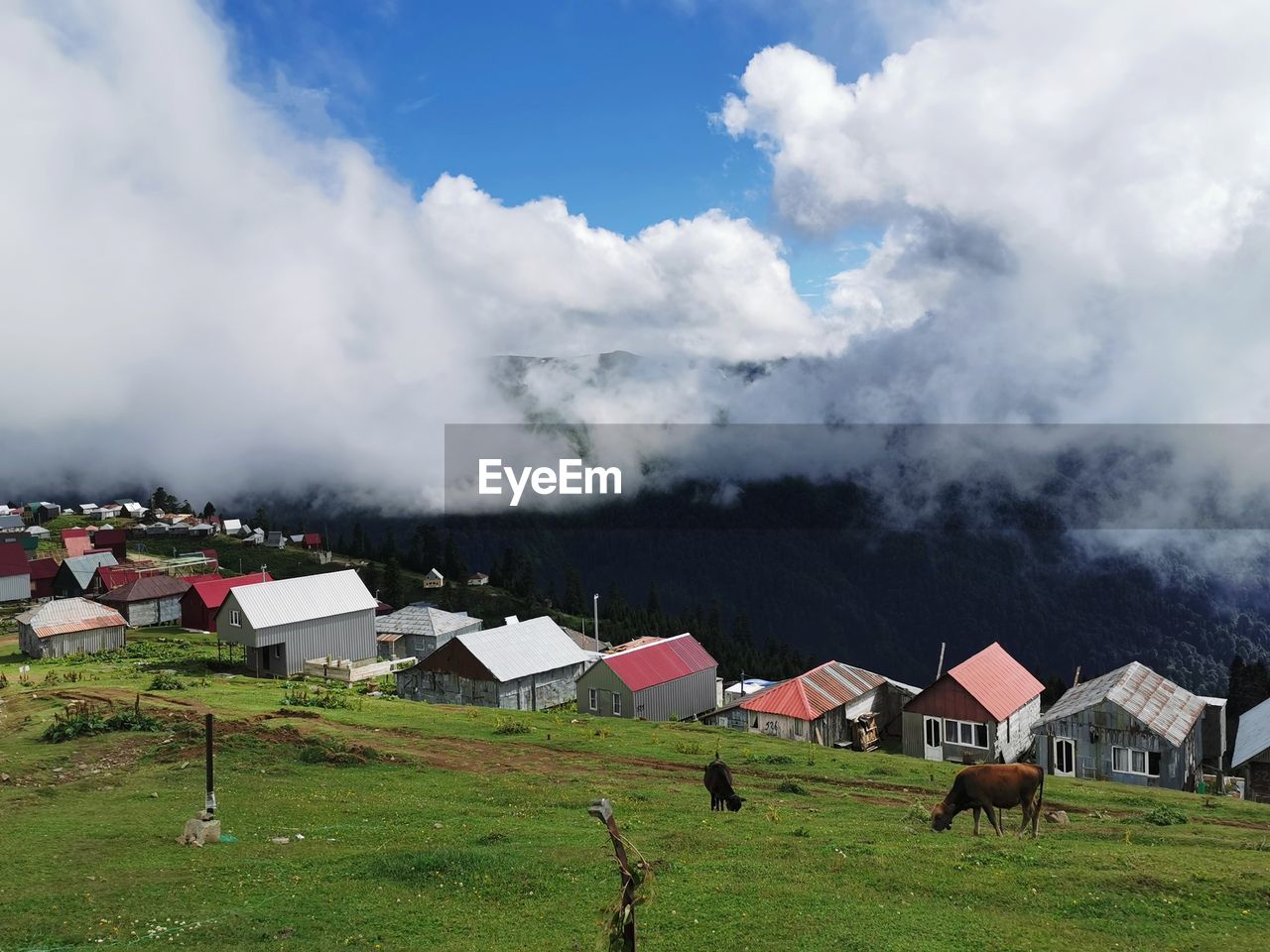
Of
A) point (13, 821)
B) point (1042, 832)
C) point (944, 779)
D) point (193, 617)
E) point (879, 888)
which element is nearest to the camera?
point (879, 888)

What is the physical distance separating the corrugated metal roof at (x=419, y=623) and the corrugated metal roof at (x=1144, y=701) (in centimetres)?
6191

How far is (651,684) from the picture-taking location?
65875mm

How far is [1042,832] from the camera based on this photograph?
23844mm

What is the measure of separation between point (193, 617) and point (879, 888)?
→ 321 ft

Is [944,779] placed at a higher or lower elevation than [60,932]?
lower

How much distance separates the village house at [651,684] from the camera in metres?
64.8

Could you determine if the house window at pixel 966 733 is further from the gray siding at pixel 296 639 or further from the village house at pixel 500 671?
the gray siding at pixel 296 639

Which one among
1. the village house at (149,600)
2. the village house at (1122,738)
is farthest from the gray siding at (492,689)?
the village house at (149,600)

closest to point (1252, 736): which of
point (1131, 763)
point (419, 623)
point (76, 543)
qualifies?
point (1131, 763)

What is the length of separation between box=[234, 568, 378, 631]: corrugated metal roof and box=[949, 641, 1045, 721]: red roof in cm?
5465

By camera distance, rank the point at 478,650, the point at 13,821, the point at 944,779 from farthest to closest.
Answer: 1. the point at 478,650
2. the point at 944,779
3. the point at 13,821

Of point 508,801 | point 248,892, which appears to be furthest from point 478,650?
point 248,892

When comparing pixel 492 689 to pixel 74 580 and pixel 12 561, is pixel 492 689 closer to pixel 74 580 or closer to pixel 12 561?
pixel 74 580

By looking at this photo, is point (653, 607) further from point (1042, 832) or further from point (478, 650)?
point (1042, 832)
